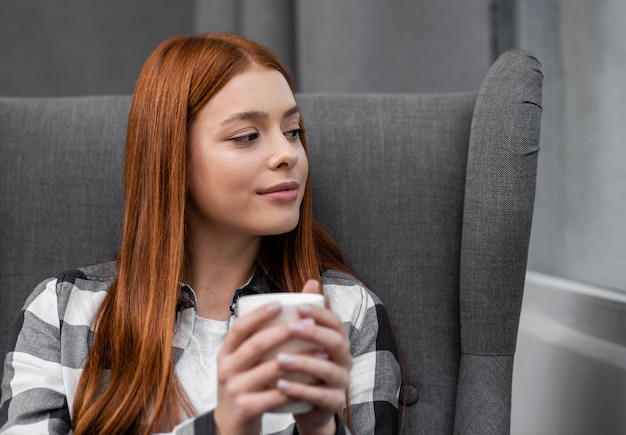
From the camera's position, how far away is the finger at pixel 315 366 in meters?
0.70

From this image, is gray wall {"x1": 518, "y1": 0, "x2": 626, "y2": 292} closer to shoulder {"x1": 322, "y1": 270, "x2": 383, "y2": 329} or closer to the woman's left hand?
shoulder {"x1": 322, "y1": 270, "x2": 383, "y2": 329}

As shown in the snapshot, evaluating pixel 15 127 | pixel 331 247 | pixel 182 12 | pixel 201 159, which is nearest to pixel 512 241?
pixel 331 247

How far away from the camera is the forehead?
1028mm

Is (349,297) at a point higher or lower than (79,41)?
lower

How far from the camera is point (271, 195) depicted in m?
1.01

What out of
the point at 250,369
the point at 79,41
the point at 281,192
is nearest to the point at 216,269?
the point at 281,192

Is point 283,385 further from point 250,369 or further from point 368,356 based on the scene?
point 368,356

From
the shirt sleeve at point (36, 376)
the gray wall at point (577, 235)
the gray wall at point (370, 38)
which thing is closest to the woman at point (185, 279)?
the shirt sleeve at point (36, 376)

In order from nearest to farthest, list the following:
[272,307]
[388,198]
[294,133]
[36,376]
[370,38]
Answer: [272,307]
[36,376]
[294,133]
[388,198]
[370,38]

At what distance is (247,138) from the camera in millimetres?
1031

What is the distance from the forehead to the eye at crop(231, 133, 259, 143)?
0.11 feet

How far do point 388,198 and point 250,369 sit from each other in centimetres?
57

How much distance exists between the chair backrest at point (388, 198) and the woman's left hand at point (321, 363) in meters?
0.41

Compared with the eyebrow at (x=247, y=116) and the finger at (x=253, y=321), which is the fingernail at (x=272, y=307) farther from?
the eyebrow at (x=247, y=116)
